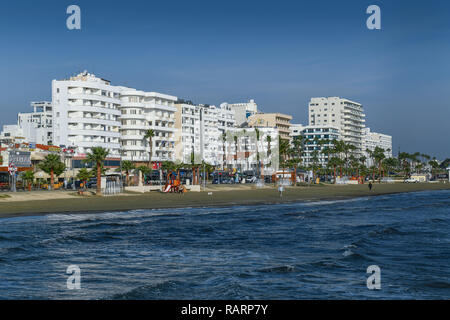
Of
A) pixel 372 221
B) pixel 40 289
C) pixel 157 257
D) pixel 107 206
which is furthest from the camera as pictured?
pixel 107 206

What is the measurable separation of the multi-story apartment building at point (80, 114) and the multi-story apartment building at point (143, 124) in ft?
25.0

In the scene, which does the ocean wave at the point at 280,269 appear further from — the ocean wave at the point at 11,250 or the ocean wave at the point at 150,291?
the ocean wave at the point at 11,250

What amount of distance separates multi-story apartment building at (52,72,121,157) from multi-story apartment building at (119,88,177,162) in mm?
7628

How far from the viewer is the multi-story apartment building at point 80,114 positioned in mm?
112938

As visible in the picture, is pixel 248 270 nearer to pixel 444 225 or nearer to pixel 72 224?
pixel 72 224

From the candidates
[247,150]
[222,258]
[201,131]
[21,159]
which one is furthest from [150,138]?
[222,258]

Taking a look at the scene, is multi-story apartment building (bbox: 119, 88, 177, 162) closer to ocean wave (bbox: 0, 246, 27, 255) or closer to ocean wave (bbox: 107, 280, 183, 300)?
ocean wave (bbox: 0, 246, 27, 255)

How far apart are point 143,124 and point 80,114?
17976 mm

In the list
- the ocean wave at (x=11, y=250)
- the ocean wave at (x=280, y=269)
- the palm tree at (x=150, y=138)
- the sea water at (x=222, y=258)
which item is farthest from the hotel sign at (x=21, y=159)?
the ocean wave at (x=280, y=269)

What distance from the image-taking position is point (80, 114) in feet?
372

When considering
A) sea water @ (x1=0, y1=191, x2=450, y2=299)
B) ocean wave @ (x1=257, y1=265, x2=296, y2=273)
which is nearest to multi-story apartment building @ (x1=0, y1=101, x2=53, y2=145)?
sea water @ (x1=0, y1=191, x2=450, y2=299)

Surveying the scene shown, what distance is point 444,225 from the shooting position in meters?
34.6
